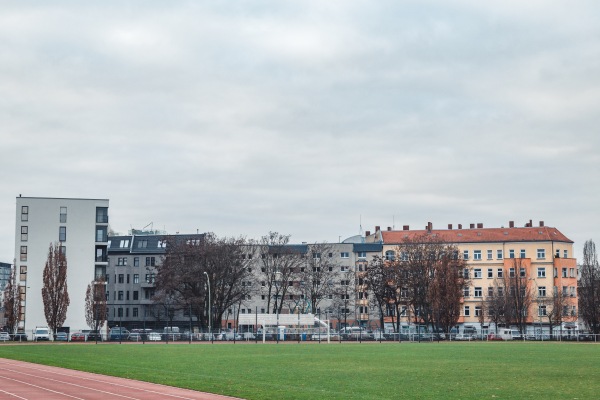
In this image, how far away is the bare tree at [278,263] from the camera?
433ft

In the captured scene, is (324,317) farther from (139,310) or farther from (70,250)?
(70,250)

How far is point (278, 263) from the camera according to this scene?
136m

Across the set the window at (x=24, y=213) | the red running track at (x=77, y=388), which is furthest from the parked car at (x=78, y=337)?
the red running track at (x=77, y=388)

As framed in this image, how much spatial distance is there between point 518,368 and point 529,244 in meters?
109

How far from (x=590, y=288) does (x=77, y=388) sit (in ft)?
346

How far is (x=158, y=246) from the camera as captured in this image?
536 ft

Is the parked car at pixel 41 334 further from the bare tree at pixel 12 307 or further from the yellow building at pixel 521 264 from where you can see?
the yellow building at pixel 521 264

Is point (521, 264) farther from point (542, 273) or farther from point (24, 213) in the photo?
point (24, 213)

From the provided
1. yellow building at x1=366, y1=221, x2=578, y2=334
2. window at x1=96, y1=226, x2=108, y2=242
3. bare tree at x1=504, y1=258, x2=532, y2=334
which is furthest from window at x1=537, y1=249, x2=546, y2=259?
window at x1=96, y1=226, x2=108, y2=242

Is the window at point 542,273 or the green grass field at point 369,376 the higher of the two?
the window at point 542,273

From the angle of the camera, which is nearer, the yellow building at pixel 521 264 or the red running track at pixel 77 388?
the red running track at pixel 77 388

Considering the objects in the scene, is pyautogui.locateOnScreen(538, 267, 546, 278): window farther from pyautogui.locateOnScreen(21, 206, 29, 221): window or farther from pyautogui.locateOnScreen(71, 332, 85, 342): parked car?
pyautogui.locateOnScreen(21, 206, 29, 221): window

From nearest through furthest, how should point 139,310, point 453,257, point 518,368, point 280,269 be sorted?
point 518,368 < point 453,257 < point 280,269 < point 139,310

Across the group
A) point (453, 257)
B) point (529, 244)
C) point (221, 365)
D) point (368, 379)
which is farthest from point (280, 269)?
point (368, 379)
